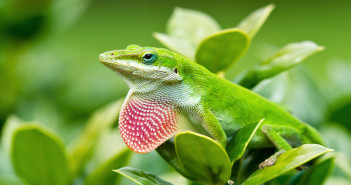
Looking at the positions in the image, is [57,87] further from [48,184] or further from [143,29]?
[143,29]

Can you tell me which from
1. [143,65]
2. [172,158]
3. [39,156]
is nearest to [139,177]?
[172,158]

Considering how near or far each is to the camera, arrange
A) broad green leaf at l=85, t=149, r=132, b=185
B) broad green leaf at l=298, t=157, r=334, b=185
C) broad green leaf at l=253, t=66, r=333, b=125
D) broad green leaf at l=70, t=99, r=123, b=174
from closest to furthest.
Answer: broad green leaf at l=298, t=157, r=334, b=185 < broad green leaf at l=85, t=149, r=132, b=185 < broad green leaf at l=70, t=99, r=123, b=174 < broad green leaf at l=253, t=66, r=333, b=125

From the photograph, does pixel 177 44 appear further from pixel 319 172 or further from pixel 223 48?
pixel 319 172

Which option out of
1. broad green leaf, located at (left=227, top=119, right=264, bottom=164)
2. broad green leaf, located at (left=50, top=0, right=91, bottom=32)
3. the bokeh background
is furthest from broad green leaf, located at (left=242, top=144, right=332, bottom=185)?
broad green leaf, located at (left=50, top=0, right=91, bottom=32)

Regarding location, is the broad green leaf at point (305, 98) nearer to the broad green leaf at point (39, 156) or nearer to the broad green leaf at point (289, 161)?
the broad green leaf at point (289, 161)

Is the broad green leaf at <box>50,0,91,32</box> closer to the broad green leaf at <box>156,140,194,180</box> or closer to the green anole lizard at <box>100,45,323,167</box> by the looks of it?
the green anole lizard at <box>100,45,323,167</box>

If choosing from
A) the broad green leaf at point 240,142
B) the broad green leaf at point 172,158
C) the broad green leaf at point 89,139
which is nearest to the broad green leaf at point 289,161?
the broad green leaf at point 240,142
